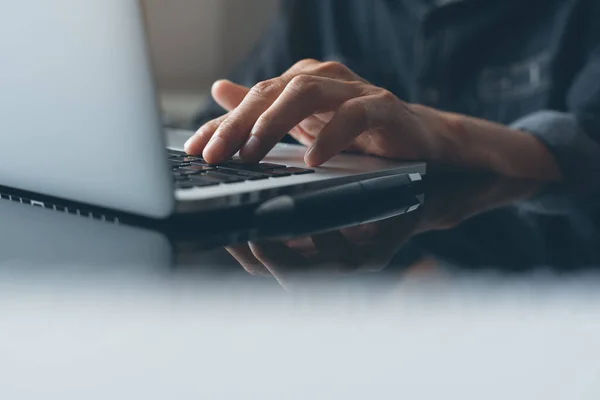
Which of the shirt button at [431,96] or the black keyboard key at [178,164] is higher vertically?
the black keyboard key at [178,164]

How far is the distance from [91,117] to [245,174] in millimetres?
141

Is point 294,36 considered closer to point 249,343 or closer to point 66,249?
point 66,249

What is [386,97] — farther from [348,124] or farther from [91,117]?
[91,117]

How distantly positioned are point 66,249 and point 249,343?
0.18 meters

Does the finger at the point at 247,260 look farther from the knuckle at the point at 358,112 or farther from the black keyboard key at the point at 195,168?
the knuckle at the point at 358,112

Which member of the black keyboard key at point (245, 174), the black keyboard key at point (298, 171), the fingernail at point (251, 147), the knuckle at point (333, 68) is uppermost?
the black keyboard key at point (245, 174)

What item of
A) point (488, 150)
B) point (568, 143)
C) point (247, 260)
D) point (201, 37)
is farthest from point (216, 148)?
point (201, 37)

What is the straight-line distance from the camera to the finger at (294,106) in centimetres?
56

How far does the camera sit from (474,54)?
1310 mm

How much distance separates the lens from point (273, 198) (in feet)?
1.47

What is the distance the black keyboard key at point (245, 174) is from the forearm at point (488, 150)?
14.7 inches

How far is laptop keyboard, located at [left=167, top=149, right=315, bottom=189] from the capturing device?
438 millimetres

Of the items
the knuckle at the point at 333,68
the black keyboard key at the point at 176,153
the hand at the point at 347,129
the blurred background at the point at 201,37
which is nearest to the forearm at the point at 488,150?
the hand at the point at 347,129

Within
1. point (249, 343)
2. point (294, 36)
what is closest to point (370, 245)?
point (249, 343)
